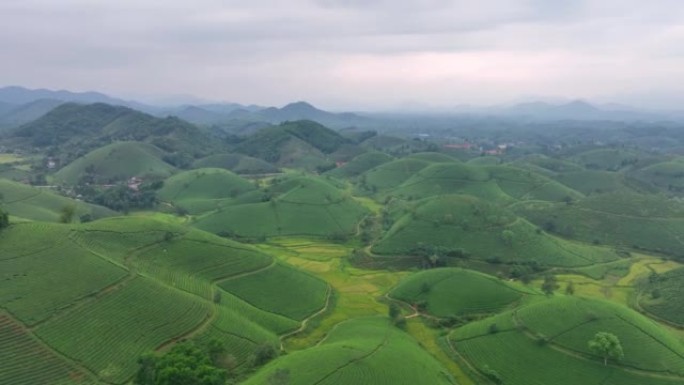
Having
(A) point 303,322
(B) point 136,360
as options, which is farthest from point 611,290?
(B) point 136,360

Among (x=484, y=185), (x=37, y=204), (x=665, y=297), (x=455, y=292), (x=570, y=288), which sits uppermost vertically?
(x=37, y=204)

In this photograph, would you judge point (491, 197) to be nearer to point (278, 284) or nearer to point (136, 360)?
point (278, 284)

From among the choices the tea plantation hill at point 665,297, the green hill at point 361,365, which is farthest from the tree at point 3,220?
the tea plantation hill at point 665,297

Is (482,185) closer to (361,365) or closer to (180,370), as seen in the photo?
(361,365)

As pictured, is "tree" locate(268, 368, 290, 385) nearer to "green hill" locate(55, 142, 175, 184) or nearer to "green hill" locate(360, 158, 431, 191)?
"green hill" locate(360, 158, 431, 191)

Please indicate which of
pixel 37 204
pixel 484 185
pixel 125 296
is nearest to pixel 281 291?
pixel 125 296

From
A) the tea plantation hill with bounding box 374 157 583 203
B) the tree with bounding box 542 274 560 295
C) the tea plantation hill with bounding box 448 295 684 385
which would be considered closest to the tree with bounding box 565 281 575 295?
the tree with bounding box 542 274 560 295
